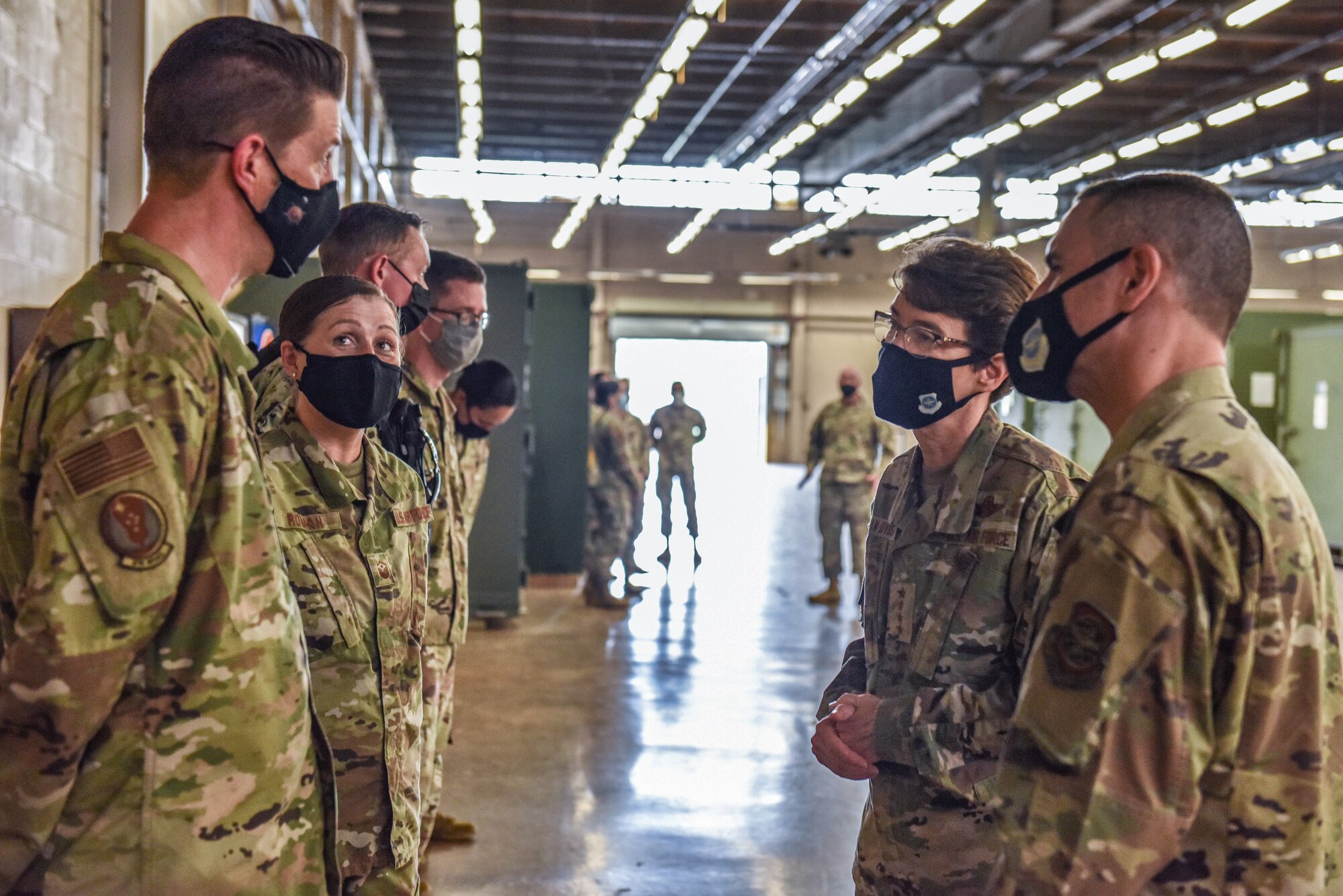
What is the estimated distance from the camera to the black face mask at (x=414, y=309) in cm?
312

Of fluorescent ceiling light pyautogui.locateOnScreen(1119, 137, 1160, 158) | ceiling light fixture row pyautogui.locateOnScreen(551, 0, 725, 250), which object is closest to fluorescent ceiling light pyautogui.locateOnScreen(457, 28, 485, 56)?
ceiling light fixture row pyautogui.locateOnScreen(551, 0, 725, 250)

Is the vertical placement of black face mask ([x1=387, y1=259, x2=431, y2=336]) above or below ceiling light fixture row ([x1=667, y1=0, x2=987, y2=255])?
below

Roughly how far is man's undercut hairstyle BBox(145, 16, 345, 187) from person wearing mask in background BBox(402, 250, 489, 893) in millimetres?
1598

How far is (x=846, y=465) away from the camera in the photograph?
30.1 feet

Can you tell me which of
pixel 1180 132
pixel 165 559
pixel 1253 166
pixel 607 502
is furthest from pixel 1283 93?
pixel 165 559

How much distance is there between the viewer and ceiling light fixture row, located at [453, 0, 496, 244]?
866 centimetres

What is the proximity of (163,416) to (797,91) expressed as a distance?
1264 centimetres

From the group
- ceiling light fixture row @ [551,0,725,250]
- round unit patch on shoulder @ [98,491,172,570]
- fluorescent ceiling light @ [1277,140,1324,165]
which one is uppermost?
ceiling light fixture row @ [551,0,725,250]

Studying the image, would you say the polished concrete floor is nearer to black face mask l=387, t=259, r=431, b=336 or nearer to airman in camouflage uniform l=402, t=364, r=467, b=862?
airman in camouflage uniform l=402, t=364, r=467, b=862

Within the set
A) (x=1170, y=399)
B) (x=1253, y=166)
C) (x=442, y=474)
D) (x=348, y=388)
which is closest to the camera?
(x=1170, y=399)

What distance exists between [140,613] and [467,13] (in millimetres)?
8187

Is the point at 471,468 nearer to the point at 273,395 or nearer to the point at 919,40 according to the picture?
the point at 273,395

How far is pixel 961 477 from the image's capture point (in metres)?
2.01

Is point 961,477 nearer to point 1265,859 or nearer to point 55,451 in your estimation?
point 1265,859
